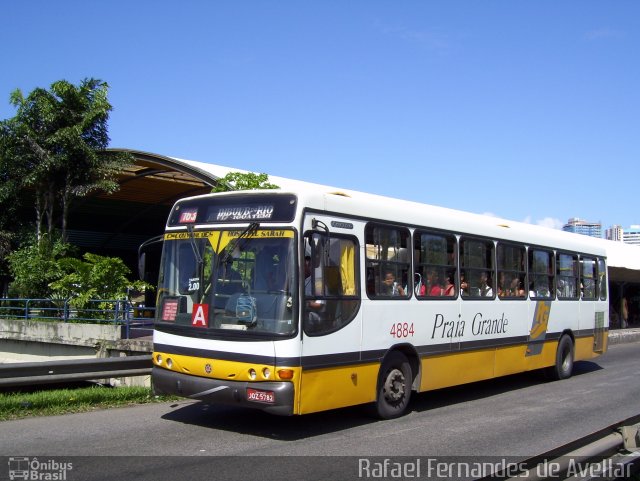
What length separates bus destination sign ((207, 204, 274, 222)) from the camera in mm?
8094

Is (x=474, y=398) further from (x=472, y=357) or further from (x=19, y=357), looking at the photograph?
(x=19, y=357)

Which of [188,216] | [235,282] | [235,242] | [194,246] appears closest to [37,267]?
[188,216]

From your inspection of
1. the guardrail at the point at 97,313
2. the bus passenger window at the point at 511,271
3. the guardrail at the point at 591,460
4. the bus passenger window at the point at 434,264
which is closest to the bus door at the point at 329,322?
the bus passenger window at the point at 434,264

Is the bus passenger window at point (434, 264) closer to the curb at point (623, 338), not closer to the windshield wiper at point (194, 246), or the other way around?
the windshield wiper at point (194, 246)

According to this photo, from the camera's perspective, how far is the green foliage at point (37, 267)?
2381 centimetres

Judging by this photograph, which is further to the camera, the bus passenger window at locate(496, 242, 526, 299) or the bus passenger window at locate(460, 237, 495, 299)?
the bus passenger window at locate(496, 242, 526, 299)

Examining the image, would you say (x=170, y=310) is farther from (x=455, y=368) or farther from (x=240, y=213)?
(x=455, y=368)

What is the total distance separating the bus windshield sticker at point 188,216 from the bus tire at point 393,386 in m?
3.21

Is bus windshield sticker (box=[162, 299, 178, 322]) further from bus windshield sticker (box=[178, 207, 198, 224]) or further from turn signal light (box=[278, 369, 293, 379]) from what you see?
turn signal light (box=[278, 369, 293, 379])

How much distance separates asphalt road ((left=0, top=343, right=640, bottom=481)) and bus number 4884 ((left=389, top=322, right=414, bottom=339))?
1.18 meters

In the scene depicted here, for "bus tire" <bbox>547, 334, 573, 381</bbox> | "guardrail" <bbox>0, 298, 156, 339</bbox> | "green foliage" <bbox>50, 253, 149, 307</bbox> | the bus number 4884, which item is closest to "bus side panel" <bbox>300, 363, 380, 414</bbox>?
the bus number 4884

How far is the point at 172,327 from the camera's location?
27.8ft

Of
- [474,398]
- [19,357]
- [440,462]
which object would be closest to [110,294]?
[19,357]

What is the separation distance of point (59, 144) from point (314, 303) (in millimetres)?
19394
